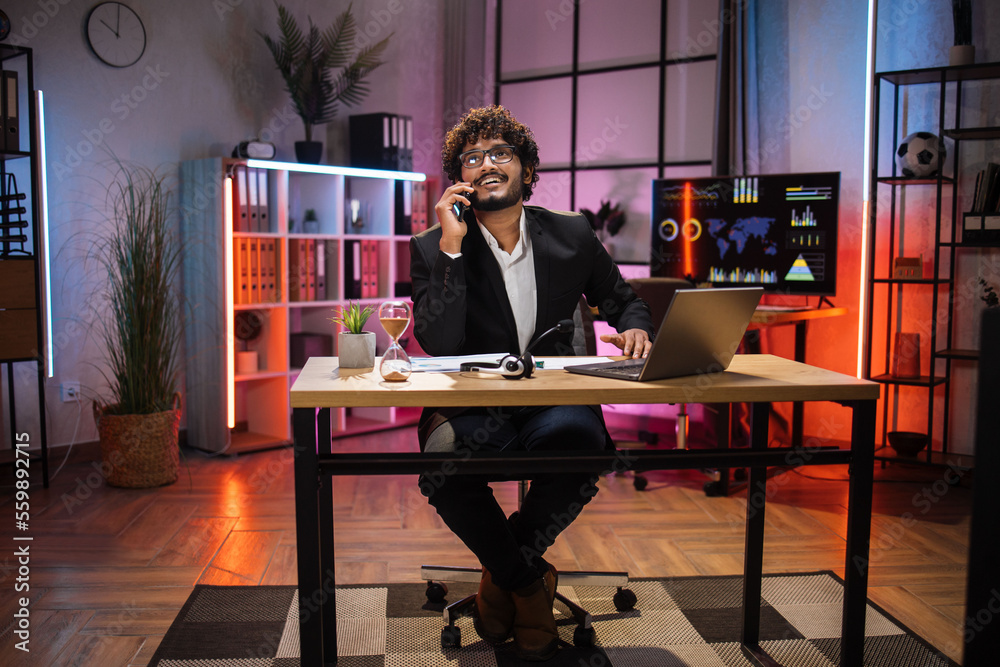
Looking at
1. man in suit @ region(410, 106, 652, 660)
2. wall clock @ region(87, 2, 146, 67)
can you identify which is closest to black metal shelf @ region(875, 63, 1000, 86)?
man in suit @ region(410, 106, 652, 660)

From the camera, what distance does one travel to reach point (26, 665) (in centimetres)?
195

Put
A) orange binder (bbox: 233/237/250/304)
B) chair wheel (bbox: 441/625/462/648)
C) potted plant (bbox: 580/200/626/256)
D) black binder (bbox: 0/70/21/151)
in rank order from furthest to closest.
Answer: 1. potted plant (bbox: 580/200/626/256)
2. orange binder (bbox: 233/237/250/304)
3. black binder (bbox: 0/70/21/151)
4. chair wheel (bbox: 441/625/462/648)

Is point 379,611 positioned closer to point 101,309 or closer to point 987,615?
point 987,615

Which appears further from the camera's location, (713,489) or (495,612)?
(713,489)

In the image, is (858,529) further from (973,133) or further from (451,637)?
(973,133)

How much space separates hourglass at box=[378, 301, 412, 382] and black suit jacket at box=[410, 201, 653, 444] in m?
0.35

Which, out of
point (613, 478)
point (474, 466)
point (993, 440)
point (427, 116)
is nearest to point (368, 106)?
point (427, 116)

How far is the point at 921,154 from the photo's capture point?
12.2ft

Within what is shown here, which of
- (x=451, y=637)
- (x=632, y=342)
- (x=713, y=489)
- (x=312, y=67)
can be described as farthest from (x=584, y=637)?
(x=312, y=67)

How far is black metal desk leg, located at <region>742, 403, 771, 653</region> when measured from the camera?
2.08 metres

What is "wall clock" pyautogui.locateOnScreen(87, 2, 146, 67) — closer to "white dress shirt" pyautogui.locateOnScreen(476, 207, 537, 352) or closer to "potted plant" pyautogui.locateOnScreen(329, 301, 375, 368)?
"white dress shirt" pyautogui.locateOnScreen(476, 207, 537, 352)

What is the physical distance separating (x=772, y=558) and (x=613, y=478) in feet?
3.61

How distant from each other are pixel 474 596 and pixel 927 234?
3.05m

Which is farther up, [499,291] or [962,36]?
[962,36]
